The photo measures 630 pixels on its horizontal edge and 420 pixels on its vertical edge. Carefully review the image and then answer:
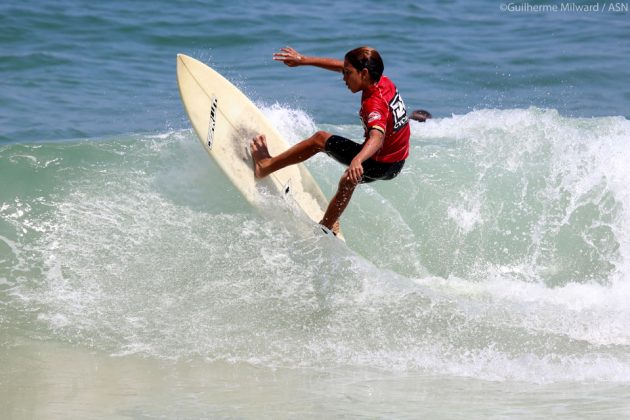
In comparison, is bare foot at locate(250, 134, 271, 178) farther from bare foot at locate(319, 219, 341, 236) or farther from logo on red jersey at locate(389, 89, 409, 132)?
logo on red jersey at locate(389, 89, 409, 132)

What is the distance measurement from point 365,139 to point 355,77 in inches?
16.1

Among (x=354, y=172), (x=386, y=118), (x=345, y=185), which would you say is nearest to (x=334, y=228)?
(x=345, y=185)

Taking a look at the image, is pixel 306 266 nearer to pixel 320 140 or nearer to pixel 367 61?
pixel 320 140

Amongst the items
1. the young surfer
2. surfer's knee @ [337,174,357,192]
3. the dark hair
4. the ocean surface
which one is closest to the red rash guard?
the young surfer

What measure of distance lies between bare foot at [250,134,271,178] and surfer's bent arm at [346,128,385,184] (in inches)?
42.9

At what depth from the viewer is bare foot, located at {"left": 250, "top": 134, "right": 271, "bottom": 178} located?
6.61m

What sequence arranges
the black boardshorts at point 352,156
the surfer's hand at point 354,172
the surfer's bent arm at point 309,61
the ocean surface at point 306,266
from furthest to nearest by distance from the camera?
the surfer's bent arm at point 309,61, the black boardshorts at point 352,156, the surfer's hand at point 354,172, the ocean surface at point 306,266

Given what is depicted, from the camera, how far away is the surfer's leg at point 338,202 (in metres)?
5.99

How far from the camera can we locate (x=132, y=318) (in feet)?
19.1

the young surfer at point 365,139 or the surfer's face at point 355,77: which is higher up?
the surfer's face at point 355,77

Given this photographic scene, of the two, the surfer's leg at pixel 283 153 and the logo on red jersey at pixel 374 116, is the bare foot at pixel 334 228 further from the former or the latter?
the logo on red jersey at pixel 374 116

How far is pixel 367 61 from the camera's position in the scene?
5824 mm

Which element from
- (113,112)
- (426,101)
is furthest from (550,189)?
(113,112)

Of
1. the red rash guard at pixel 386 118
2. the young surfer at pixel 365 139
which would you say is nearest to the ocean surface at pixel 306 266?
the young surfer at pixel 365 139
